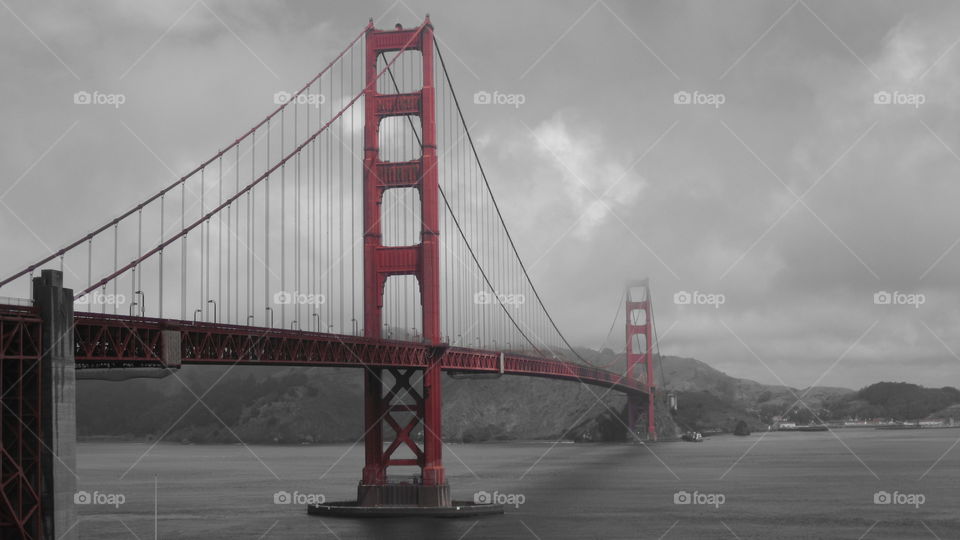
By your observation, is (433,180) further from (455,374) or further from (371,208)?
(455,374)

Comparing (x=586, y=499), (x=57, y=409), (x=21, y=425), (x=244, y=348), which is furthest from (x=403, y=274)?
(x=21, y=425)

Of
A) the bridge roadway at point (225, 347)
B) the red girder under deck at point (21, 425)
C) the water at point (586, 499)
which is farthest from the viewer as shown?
the water at point (586, 499)

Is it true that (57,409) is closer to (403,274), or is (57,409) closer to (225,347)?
(225,347)

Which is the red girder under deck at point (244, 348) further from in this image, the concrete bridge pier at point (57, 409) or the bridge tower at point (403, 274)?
the bridge tower at point (403, 274)

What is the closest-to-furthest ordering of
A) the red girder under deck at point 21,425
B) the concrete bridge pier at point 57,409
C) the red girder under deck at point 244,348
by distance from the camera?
the red girder under deck at point 21,425, the concrete bridge pier at point 57,409, the red girder under deck at point 244,348

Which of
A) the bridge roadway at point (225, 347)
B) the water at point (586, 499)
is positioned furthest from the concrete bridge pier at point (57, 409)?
the water at point (586, 499)

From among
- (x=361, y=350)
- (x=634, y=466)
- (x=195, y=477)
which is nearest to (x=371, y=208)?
(x=361, y=350)

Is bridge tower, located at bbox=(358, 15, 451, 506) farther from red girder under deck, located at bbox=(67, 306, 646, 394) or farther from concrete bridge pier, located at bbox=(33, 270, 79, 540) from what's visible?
concrete bridge pier, located at bbox=(33, 270, 79, 540)
